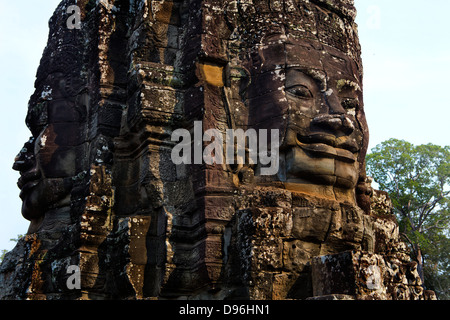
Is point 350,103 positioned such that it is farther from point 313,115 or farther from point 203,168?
point 203,168

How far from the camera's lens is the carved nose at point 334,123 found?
620 cm

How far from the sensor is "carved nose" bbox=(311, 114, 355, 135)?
620cm

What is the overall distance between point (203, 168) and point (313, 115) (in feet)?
4.60

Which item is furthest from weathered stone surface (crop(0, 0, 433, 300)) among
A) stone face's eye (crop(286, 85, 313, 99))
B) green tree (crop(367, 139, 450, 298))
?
green tree (crop(367, 139, 450, 298))

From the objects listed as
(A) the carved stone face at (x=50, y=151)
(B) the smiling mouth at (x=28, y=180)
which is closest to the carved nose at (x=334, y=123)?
(A) the carved stone face at (x=50, y=151)

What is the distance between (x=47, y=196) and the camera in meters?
7.14

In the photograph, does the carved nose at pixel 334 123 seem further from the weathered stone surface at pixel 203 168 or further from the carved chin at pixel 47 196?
the carved chin at pixel 47 196

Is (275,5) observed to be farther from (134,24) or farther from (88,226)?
(88,226)

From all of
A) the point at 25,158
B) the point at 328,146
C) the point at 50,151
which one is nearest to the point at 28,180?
the point at 25,158

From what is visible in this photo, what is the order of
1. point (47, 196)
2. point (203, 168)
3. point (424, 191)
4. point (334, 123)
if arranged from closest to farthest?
point (203, 168), point (334, 123), point (47, 196), point (424, 191)

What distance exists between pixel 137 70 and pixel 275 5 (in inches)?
72.7

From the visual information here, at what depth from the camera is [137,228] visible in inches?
239

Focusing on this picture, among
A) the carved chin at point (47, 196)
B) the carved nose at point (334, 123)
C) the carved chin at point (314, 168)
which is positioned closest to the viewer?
the carved chin at point (314, 168)

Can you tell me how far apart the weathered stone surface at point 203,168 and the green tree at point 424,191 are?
1526 cm
